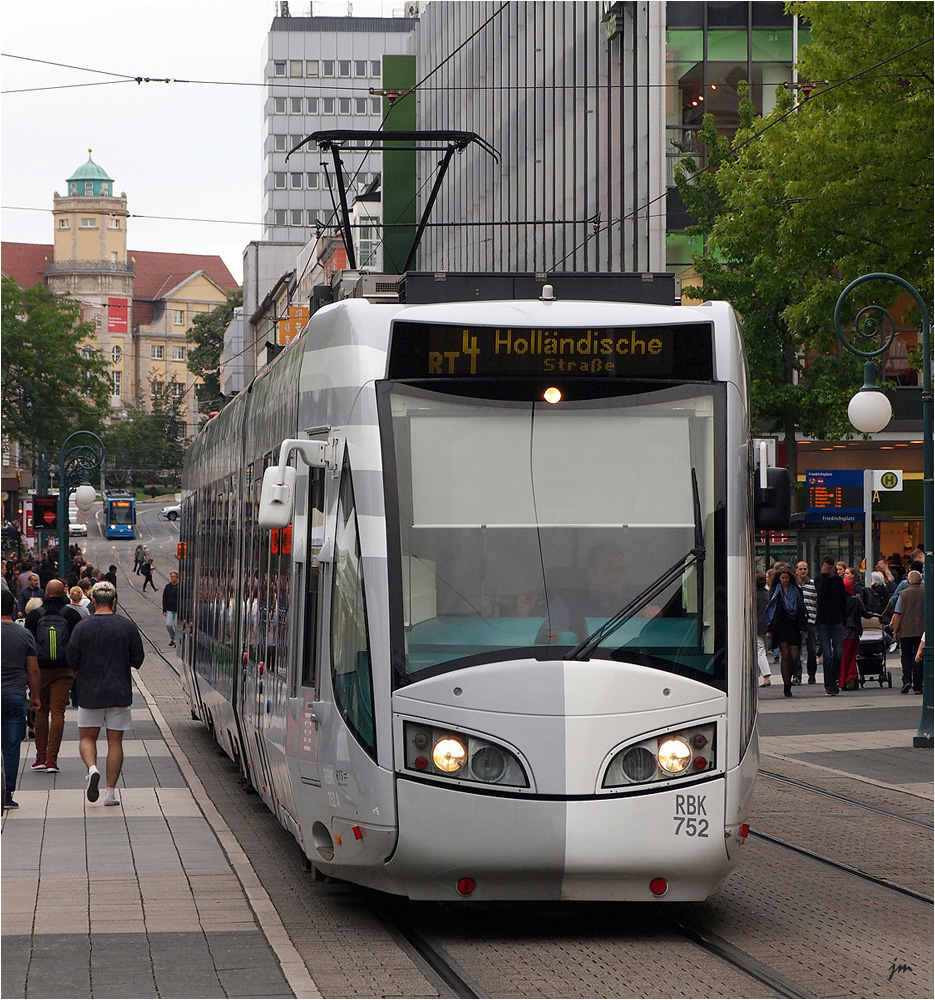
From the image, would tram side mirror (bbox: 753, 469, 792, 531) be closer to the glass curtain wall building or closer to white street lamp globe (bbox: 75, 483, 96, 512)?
the glass curtain wall building

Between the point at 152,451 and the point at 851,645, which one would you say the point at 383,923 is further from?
the point at 152,451

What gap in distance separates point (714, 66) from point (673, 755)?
3444 centimetres

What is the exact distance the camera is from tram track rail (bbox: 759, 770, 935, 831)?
12289 mm

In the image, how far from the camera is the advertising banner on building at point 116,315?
6831 inches

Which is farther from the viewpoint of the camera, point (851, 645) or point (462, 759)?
point (851, 645)

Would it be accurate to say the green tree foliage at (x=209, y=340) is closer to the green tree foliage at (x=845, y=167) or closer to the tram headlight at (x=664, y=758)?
the green tree foliage at (x=845, y=167)

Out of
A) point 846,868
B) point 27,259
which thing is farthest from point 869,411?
point 27,259

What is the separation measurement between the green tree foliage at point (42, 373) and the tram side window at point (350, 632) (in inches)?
2060

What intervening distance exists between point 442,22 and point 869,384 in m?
42.3

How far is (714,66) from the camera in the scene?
4016 centimetres

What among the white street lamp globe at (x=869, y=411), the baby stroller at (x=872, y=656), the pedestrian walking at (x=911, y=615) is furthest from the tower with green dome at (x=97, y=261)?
the white street lamp globe at (x=869, y=411)

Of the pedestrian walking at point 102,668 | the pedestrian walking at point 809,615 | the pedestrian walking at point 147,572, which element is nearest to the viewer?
the pedestrian walking at point 102,668

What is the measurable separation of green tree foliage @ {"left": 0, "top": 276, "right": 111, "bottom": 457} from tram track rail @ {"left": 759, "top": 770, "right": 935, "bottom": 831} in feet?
156

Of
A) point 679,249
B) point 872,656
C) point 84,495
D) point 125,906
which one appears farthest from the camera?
point 84,495
